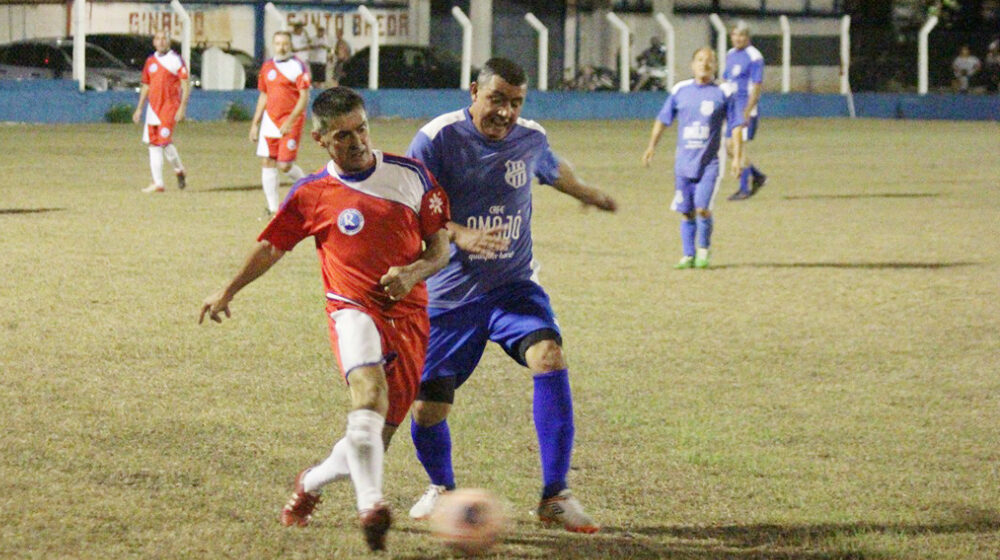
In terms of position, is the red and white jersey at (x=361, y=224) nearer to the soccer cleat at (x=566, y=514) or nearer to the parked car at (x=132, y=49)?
the soccer cleat at (x=566, y=514)

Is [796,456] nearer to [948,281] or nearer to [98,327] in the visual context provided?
[98,327]

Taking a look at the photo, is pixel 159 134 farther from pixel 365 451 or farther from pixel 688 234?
pixel 365 451

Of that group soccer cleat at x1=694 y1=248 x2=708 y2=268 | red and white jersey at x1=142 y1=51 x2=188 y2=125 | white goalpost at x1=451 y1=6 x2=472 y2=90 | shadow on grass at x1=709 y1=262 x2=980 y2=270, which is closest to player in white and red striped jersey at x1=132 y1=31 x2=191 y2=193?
red and white jersey at x1=142 y1=51 x2=188 y2=125

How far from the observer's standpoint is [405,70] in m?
36.6

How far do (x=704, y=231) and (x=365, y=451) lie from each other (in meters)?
8.18

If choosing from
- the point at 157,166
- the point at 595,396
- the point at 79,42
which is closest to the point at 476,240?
the point at 595,396

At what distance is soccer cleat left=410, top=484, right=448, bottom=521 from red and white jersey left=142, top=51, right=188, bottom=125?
14.0 m

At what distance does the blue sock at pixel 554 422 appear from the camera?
5.40 metres

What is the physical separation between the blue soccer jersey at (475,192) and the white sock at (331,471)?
0.78 meters

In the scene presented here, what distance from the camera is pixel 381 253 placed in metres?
5.07

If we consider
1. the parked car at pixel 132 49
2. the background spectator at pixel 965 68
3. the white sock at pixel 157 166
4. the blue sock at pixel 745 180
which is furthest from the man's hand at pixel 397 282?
Result: the background spectator at pixel 965 68

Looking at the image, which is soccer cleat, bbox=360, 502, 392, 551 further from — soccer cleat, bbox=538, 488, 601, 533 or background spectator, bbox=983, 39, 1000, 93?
background spectator, bbox=983, 39, 1000, 93

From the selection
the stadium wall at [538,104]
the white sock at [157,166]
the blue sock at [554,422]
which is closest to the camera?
the blue sock at [554,422]

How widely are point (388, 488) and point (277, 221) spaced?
1359 mm
